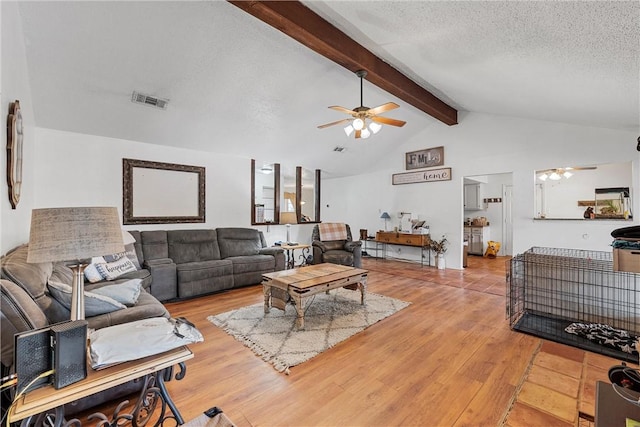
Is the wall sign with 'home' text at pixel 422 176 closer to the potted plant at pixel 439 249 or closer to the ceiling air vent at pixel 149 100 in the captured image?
the potted plant at pixel 439 249

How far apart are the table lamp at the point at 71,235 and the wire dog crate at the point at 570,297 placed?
12.2 ft

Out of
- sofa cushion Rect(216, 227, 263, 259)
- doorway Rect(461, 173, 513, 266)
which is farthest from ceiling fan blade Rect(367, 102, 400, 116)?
doorway Rect(461, 173, 513, 266)

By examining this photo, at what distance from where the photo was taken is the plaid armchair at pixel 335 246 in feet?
17.6

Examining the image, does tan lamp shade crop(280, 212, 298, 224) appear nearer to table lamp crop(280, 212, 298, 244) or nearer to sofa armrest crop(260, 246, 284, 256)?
table lamp crop(280, 212, 298, 244)

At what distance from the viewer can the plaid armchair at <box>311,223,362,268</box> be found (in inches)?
211

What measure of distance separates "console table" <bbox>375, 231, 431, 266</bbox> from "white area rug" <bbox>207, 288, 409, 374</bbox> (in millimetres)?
2617

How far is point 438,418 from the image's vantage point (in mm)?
1740

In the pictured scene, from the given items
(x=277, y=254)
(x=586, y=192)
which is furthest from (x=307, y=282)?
(x=586, y=192)

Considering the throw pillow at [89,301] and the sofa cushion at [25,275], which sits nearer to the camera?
the sofa cushion at [25,275]

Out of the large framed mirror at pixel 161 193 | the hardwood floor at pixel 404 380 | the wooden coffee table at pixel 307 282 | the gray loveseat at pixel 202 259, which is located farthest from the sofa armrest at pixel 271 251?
the hardwood floor at pixel 404 380

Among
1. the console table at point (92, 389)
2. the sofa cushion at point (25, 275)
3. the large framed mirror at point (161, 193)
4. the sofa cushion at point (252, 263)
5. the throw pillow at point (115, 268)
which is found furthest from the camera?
the sofa cushion at point (252, 263)

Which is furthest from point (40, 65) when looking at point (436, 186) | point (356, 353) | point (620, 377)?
point (436, 186)

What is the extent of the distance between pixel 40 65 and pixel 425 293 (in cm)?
546

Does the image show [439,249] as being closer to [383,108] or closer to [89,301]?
[383,108]
